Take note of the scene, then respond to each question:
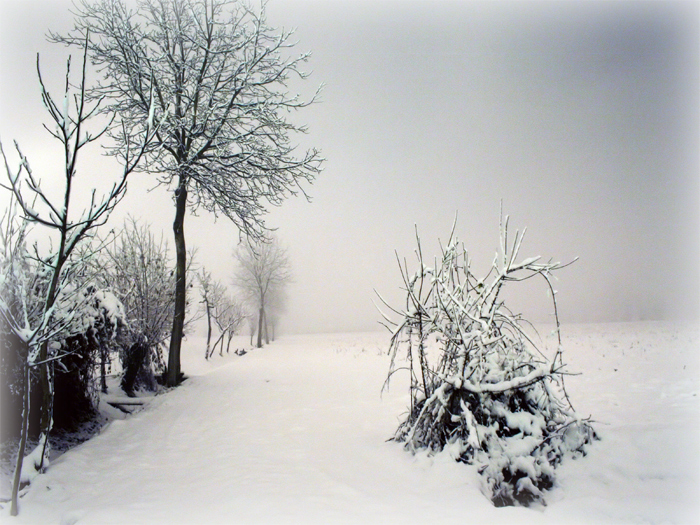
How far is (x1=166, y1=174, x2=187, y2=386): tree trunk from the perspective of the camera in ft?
27.8

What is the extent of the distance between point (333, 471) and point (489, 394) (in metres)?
1.74

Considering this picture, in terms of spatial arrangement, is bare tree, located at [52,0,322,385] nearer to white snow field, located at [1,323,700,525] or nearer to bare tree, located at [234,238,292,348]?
white snow field, located at [1,323,700,525]

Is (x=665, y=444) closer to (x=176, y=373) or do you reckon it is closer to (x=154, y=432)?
(x=154, y=432)

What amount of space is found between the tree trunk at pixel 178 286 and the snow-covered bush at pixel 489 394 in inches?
235

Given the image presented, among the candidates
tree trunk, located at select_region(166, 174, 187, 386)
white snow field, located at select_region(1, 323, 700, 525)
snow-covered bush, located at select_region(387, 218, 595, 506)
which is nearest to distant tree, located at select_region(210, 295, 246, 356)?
tree trunk, located at select_region(166, 174, 187, 386)

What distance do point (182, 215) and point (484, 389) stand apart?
760 centimetres

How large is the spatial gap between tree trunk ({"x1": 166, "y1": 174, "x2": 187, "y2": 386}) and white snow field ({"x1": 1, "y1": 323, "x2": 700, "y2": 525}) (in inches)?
84.0

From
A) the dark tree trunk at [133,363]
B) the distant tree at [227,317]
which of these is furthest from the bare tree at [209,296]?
the dark tree trunk at [133,363]

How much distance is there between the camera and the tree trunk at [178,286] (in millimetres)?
8484

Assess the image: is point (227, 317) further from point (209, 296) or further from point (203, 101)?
point (203, 101)

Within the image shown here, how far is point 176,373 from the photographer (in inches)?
337

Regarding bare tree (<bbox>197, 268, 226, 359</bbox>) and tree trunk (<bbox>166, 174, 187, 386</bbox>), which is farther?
bare tree (<bbox>197, 268, 226, 359</bbox>)

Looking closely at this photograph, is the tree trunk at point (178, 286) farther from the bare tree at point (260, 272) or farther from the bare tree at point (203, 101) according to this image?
the bare tree at point (260, 272)

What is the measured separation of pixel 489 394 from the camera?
12.8ft
